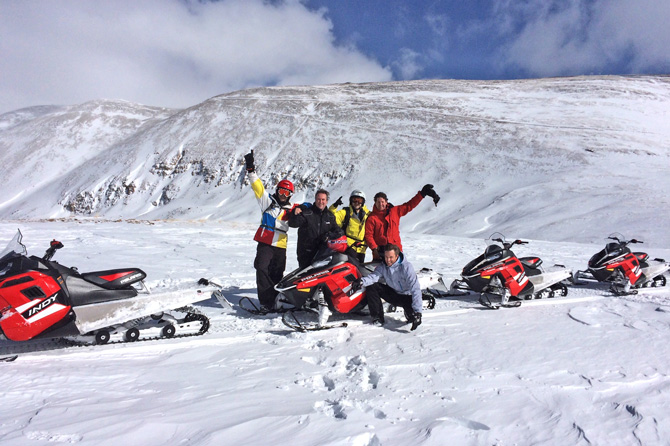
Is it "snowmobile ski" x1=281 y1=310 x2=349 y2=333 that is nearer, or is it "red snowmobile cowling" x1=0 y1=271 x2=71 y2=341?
"red snowmobile cowling" x1=0 y1=271 x2=71 y2=341

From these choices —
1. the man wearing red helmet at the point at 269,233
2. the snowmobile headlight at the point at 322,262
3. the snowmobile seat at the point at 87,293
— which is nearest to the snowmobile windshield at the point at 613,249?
the snowmobile headlight at the point at 322,262

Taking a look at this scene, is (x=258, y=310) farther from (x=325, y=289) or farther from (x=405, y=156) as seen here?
(x=405, y=156)

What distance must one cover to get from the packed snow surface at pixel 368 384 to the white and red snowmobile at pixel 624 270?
1.74m

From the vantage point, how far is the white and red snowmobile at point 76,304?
3.70 meters

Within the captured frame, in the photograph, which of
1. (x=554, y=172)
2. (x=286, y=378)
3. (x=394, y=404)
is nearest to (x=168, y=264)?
(x=286, y=378)

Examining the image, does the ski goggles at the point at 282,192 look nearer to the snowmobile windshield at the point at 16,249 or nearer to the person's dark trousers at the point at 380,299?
the person's dark trousers at the point at 380,299

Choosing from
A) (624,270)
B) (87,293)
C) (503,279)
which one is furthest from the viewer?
(624,270)

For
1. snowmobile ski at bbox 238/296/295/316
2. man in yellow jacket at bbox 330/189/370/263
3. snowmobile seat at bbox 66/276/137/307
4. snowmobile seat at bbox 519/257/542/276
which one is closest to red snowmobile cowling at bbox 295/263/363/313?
snowmobile ski at bbox 238/296/295/316

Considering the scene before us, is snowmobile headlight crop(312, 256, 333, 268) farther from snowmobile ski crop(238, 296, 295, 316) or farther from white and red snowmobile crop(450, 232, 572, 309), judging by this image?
white and red snowmobile crop(450, 232, 572, 309)

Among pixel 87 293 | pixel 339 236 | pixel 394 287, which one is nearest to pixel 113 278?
pixel 87 293

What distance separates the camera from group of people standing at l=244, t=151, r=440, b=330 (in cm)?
488

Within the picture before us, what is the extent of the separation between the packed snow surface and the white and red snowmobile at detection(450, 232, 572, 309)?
569 mm

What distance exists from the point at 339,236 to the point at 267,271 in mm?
1186

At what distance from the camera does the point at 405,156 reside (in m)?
42.8
